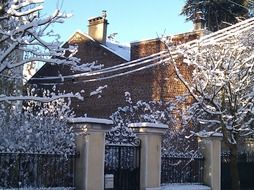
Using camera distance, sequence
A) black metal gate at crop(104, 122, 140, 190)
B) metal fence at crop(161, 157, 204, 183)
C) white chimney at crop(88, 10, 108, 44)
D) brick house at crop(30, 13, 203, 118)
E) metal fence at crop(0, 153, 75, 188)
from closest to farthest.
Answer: metal fence at crop(0, 153, 75, 188) < black metal gate at crop(104, 122, 140, 190) < metal fence at crop(161, 157, 204, 183) < brick house at crop(30, 13, 203, 118) < white chimney at crop(88, 10, 108, 44)

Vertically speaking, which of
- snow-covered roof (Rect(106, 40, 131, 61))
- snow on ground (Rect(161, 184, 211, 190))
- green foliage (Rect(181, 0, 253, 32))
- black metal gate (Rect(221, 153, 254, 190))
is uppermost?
green foliage (Rect(181, 0, 253, 32))

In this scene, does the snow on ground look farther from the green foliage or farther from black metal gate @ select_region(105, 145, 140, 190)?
the green foliage

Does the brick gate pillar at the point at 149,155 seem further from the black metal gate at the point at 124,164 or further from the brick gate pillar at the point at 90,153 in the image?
the brick gate pillar at the point at 90,153

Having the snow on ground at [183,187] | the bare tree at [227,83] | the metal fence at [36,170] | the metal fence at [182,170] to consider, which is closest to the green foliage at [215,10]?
the bare tree at [227,83]

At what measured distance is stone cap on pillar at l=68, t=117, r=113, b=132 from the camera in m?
11.2

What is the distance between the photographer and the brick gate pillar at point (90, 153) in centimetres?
1116

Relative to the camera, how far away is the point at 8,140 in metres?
11.5

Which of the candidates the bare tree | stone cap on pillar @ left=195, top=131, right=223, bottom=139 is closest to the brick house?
the bare tree

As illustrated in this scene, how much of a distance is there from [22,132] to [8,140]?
41 cm

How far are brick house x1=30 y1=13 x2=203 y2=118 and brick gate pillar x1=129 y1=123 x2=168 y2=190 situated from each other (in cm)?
843

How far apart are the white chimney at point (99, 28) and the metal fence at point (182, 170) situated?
1420cm

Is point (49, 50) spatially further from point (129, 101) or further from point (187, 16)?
point (187, 16)

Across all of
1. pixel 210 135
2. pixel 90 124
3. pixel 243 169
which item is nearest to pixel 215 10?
pixel 243 169

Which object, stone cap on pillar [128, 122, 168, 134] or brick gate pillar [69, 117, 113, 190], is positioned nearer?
brick gate pillar [69, 117, 113, 190]
